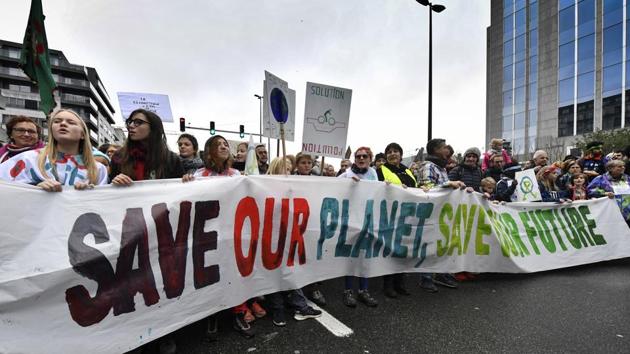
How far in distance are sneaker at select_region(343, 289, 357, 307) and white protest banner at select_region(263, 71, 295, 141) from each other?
1844 millimetres

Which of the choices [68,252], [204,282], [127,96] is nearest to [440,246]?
[204,282]

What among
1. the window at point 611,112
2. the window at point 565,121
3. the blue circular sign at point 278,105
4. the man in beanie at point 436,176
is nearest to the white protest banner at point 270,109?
the blue circular sign at point 278,105

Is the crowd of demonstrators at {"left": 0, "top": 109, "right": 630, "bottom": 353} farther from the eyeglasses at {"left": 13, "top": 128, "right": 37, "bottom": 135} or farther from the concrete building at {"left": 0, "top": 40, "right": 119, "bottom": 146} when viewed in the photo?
the concrete building at {"left": 0, "top": 40, "right": 119, "bottom": 146}

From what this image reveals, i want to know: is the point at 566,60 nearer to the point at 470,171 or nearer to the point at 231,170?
the point at 470,171

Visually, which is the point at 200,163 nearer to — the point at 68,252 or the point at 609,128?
the point at 68,252

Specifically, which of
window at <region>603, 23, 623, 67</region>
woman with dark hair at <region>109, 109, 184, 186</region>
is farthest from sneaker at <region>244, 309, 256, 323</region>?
window at <region>603, 23, 623, 67</region>

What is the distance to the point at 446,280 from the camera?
3914 millimetres

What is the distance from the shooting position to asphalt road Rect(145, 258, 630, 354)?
2424 mm

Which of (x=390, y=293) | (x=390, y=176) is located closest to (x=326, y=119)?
(x=390, y=176)

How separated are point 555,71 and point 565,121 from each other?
503 centimetres

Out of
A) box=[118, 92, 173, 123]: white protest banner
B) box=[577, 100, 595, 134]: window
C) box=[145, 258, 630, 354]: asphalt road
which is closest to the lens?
box=[145, 258, 630, 354]: asphalt road

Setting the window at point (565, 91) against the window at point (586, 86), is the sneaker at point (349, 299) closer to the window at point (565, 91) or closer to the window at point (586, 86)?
the window at point (586, 86)

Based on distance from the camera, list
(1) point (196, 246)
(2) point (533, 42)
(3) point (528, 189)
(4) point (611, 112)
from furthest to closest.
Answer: (2) point (533, 42) → (4) point (611, 112) → (3) point (528, 189) → (1) point (196, 246)

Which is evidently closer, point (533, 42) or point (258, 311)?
point (258, 311)
